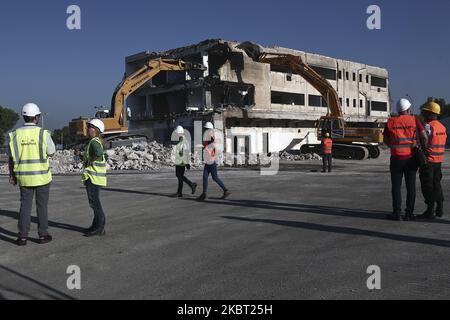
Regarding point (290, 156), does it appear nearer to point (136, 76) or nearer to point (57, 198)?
point (136, 76)

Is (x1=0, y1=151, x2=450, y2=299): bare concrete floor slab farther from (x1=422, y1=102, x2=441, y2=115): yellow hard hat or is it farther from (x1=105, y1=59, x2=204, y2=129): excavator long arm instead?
(x1=105, y1=59, x2=204, y2=129): excavator long arm

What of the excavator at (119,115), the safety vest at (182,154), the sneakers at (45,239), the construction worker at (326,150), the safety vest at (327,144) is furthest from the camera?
the excavator at (119,115)

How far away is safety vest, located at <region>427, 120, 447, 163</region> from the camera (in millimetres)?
7449

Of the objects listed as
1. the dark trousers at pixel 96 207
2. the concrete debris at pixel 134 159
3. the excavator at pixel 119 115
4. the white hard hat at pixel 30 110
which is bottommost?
the dark trousers at pixel 96 207

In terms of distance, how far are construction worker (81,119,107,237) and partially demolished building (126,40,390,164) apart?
26527 millimetres

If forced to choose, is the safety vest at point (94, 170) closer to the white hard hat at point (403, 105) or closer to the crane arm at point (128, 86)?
the white hard hat at point (403, 105)

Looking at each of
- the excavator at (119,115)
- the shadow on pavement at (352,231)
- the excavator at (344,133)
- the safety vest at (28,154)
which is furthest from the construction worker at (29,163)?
the excavator at (344,133)

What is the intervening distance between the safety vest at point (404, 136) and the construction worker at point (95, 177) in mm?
4628

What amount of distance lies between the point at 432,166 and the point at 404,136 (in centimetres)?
85

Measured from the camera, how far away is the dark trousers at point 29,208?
6.07m

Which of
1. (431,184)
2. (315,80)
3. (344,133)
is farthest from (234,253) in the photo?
(315,80)

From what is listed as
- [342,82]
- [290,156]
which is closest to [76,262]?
[290,156]

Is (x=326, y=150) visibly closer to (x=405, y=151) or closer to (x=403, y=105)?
(x=403, y=105)

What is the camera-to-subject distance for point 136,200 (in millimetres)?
10508
